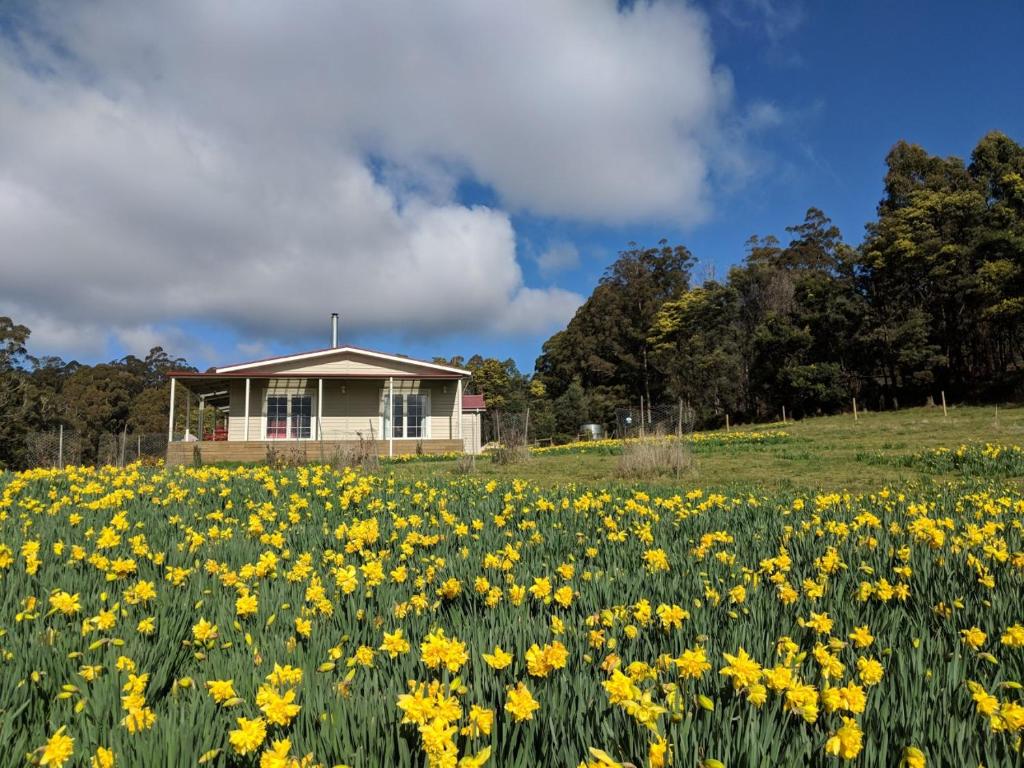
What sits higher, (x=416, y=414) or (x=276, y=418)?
(x=416, y=414)

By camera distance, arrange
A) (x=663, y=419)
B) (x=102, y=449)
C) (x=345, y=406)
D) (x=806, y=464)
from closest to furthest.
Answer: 1. (x=806, y=464)
2. (x=102, y=449)
3. (x=345, y=406)
4. (x=663, y=419)

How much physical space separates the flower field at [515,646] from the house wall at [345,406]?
1875cm

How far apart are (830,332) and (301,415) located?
86.2ft

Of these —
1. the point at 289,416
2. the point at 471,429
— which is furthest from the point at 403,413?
the point at 289,416

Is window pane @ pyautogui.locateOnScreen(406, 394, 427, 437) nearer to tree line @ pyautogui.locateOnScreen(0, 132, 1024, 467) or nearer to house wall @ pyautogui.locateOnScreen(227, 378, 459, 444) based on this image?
house wall @ pyautogui.locateOnScreen(227, 378, 459, 444)

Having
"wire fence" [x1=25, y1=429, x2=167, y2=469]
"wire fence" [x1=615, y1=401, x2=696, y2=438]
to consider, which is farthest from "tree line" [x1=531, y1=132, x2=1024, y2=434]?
"wire fence" [x1=25, y1=429, x2=167, y2=469]

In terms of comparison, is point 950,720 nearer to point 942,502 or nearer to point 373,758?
point 373,758

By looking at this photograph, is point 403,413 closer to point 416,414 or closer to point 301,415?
point 416,414

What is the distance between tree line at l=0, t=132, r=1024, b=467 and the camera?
87.7 feet

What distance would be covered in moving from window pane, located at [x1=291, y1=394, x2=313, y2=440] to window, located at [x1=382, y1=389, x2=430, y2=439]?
2.86 m

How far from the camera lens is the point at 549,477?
10.0 meters

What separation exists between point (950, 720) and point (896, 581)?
1.53 metres

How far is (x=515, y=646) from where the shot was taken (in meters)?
1.86

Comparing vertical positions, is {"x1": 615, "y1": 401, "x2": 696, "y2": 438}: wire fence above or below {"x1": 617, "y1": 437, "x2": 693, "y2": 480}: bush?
above
